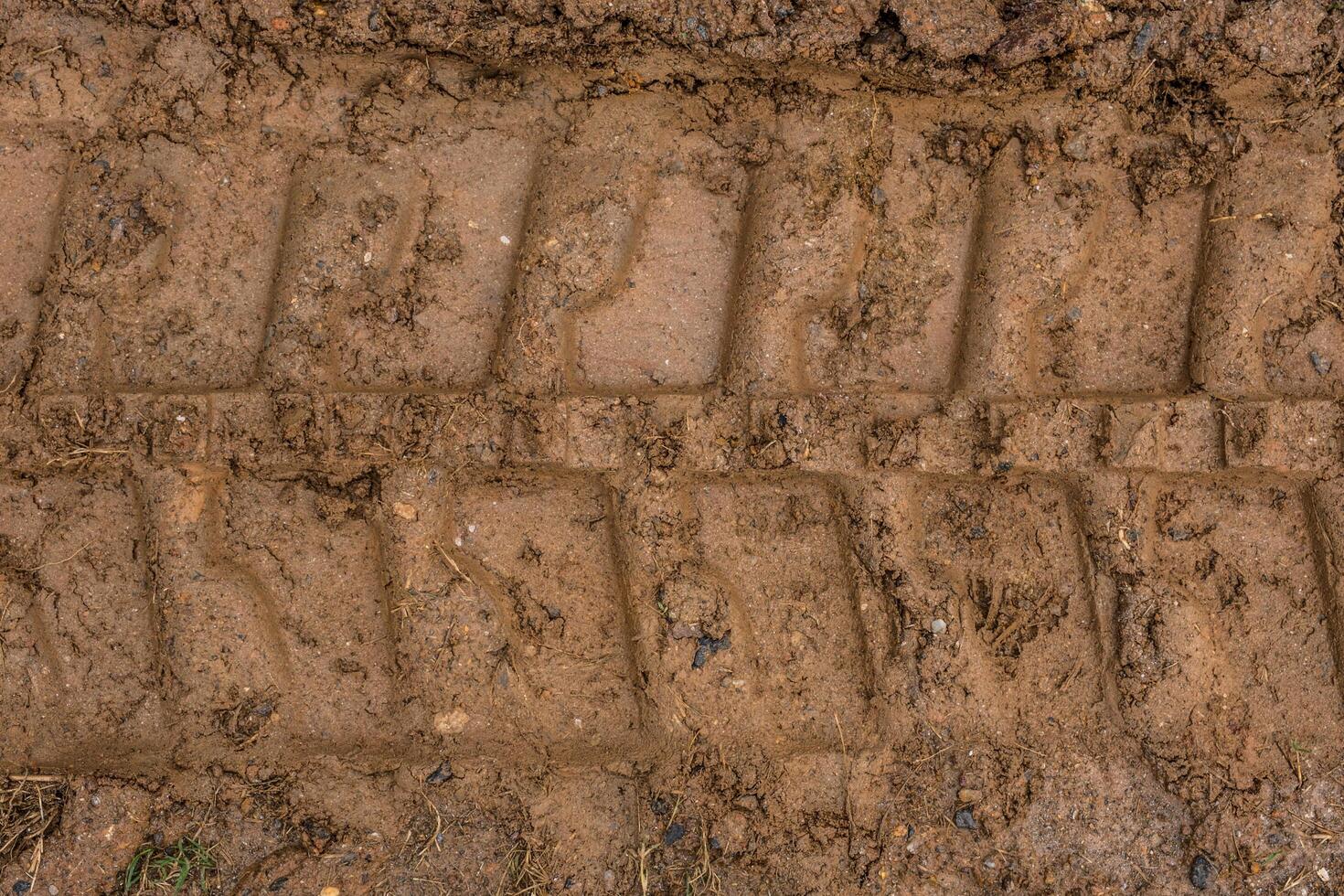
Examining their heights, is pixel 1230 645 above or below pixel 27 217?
below

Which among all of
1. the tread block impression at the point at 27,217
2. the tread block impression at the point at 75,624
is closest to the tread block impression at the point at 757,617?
the tread block impression at the point at 75,624

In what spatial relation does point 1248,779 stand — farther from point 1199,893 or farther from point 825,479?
point 825,479

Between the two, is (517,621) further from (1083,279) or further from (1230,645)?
(1230,645)

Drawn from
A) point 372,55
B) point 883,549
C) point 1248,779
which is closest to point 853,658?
point 883,549

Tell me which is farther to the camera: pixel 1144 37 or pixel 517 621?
pixel 517 621

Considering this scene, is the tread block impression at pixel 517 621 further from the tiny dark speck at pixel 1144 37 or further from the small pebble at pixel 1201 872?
the tiny dark speck at pixel 1144 37

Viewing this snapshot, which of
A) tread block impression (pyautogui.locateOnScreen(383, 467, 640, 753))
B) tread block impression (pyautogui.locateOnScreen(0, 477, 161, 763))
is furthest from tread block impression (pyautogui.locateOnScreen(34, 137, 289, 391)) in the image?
tread block impression (pyautogui.locateOnScreen(383, 467, 640, 753))

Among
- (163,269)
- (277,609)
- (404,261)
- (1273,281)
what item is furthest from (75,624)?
(1273,281)
